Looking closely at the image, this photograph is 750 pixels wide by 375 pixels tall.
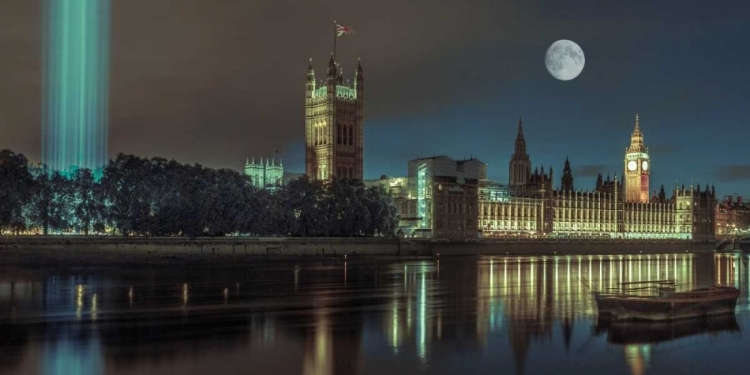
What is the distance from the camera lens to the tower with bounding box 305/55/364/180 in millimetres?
168250

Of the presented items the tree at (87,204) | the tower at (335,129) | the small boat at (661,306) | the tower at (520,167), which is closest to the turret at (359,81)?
the tower at (335,129)

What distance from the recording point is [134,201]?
91250 mm

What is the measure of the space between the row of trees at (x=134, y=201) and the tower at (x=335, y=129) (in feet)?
215

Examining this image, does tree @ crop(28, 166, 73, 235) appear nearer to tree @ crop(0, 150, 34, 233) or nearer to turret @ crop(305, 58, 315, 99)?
→ tree @ crop(0, 150, 34, 233)

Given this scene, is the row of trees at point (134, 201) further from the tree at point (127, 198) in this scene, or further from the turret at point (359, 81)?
the turret at point (359, 81)

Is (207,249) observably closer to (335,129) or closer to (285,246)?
(285,246)

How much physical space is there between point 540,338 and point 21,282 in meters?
38.9

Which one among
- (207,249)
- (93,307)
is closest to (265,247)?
(207,249)

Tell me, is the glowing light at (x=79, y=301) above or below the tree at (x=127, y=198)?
below

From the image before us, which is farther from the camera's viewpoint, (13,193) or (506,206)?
(506,206)

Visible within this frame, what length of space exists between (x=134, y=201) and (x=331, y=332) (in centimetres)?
6231

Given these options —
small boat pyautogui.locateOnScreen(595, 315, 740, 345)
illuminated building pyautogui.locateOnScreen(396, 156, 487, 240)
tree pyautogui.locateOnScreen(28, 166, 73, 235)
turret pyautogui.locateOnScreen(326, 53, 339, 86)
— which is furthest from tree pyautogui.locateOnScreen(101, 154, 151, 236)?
turret pyautogui.locateOnScreen(326, 53, 339, 86)

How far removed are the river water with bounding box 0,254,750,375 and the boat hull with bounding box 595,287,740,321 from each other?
2.90ft

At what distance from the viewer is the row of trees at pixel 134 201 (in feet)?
290
